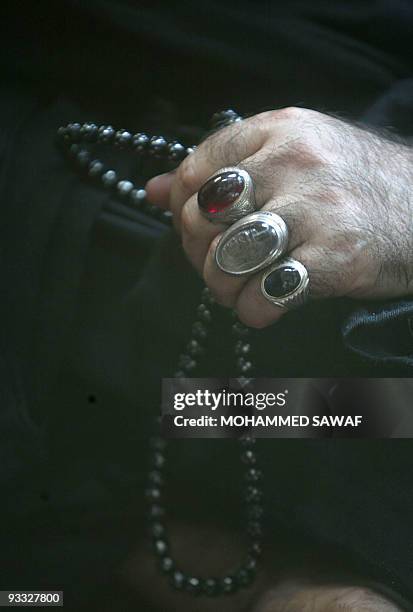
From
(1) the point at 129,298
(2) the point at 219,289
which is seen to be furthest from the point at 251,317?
(1) the point at 129,298

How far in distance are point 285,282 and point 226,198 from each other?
68mm

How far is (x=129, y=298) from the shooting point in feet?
2.00

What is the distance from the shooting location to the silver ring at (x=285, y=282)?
480 mm

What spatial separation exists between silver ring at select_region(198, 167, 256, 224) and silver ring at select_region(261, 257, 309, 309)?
1.7 inches

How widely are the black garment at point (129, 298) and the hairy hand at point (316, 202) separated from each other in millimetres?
75

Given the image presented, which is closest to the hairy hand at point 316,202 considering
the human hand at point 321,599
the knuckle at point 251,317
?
the knuckle at point 251,317

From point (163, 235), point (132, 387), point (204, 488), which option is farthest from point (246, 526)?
point (163, 235)

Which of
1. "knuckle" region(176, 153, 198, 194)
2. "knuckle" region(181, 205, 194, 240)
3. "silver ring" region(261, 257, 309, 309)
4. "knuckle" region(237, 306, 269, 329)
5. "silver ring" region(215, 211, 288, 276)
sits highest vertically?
"knuckle" region(176, 153, 198, 194)

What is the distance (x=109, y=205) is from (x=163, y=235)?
6 cm

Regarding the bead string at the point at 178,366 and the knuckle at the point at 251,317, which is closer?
the knuckle at the point at 251,317

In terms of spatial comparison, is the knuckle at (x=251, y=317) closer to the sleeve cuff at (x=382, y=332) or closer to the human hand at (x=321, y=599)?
the sleeve cuff at (x=382, y=332)

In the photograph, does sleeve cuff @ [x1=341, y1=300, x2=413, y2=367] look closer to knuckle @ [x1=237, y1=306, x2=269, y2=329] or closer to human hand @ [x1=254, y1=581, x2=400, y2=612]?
knuckle @ [x1=237, y1=306, x2=269, y2=329]

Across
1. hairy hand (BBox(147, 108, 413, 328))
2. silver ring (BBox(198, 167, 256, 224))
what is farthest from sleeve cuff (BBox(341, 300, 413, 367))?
silver ring (BBox(198, 167, 256, 224))

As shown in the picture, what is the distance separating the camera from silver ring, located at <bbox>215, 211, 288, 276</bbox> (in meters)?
0.47
